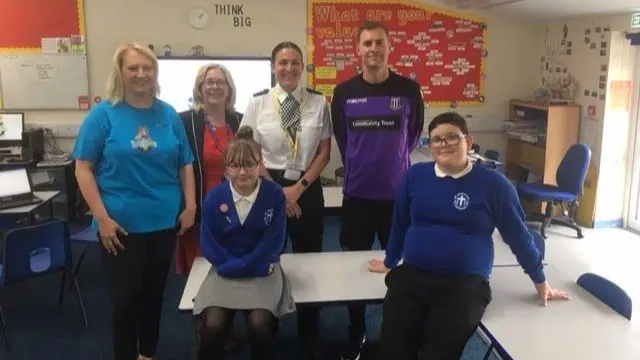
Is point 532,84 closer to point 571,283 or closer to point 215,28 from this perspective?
point 215,28

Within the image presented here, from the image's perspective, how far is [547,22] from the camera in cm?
614

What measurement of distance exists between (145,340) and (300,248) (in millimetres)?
835

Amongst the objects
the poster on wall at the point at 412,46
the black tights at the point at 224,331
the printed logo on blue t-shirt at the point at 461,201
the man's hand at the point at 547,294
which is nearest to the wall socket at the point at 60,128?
the poster on wall at the point at 412,46

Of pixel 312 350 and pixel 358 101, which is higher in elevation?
pixel 358 101

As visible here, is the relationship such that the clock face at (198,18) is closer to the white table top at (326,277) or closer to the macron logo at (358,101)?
the macron logo at (358,101)

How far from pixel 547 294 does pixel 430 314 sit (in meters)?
0.49

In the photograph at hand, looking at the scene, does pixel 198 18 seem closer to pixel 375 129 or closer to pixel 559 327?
pixel 375 129

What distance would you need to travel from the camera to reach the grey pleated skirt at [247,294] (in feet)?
7.27

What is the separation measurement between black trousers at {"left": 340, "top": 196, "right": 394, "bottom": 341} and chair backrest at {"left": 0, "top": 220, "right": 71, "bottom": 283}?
162 centimetres

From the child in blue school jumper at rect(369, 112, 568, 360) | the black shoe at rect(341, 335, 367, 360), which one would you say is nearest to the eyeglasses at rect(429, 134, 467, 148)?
the child in blue school jumper at rect(369, 112, 568, 360)

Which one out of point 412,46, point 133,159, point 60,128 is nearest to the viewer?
point 133,159

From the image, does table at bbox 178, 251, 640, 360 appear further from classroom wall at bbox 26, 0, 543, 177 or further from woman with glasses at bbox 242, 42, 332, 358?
classroom wall at bbox 26, 0, 543, 177

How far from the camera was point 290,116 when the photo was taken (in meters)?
2.73

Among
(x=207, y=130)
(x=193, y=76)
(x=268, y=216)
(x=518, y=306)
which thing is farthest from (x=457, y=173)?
(x=193, y=76)
